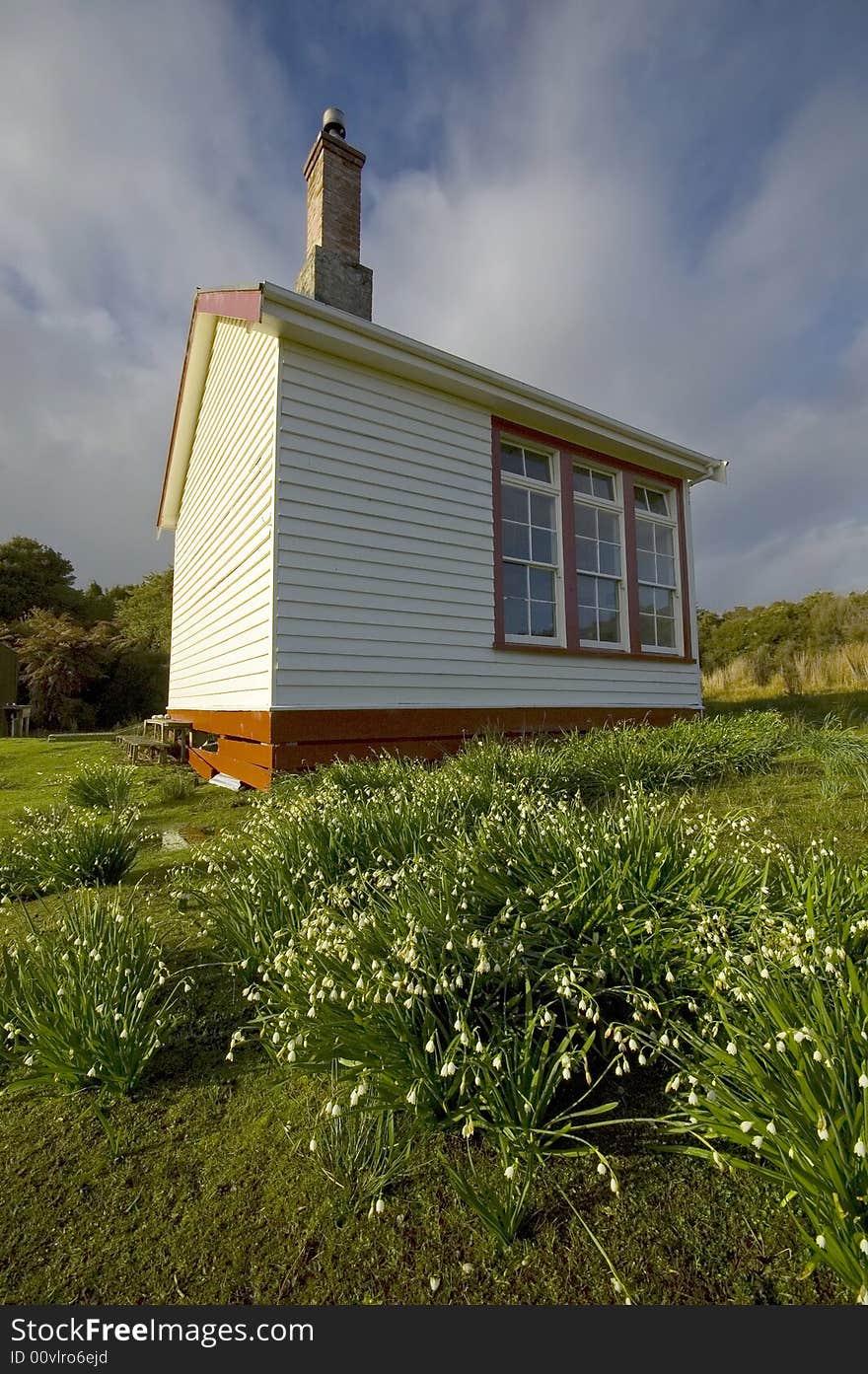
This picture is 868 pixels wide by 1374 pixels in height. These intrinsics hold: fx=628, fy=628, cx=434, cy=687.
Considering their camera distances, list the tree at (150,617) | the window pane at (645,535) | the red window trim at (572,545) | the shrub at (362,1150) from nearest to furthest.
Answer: the shrub at (362,1150) < the red window trim at (572,545) < the window pane at (645,535) < the tree at (150,617)

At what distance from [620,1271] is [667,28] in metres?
7.88

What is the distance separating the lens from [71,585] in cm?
2856

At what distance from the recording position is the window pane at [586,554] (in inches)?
311

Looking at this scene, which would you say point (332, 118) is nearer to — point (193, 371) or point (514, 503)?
point (193, 371)

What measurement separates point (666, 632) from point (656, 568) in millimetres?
912

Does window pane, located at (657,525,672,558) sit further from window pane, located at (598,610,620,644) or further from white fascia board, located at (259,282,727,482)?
window pane, located at (598,610,620,644)

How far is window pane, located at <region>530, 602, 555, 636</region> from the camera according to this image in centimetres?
745

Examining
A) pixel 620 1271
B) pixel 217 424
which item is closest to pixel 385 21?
pixel 217 424

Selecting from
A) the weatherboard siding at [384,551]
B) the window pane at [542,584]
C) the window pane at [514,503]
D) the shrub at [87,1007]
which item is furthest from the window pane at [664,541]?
the shrub at [87,1007]

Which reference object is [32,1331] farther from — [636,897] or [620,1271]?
[636,897]

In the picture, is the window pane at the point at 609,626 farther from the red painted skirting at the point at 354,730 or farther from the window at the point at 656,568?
the red painted skirting at the point at 354,730

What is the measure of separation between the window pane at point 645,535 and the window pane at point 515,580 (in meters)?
2.29

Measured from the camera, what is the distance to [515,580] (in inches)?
288

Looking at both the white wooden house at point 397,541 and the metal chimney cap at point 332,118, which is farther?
the metal chimney cap at point 332,118
